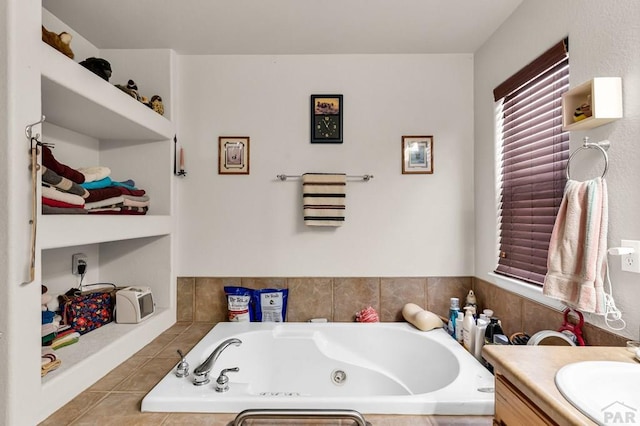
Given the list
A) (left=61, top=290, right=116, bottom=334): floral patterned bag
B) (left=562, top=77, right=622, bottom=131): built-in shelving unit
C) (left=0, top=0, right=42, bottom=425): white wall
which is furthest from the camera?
(left=61, top=290, right=116, bottom=334): floral patterned bag

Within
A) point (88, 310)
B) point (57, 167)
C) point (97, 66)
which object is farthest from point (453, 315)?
point (97, 66)

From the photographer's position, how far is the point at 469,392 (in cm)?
140

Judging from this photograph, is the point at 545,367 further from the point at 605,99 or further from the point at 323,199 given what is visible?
the point at 323,199

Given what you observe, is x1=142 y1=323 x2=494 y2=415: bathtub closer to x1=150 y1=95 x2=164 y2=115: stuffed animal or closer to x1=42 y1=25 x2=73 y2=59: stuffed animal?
x1=150 y1=95 x2=164 y2=115: stuffed animal

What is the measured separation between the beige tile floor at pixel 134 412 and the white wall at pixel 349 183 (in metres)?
0.81

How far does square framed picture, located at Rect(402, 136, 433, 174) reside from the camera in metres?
2.36

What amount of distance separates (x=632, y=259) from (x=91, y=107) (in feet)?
7.33

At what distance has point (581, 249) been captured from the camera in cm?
129

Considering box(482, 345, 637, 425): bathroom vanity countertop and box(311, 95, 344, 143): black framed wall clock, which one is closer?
box(482, 345, 637, 425): bathroom vanity countertop

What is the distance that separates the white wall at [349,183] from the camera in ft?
7.76

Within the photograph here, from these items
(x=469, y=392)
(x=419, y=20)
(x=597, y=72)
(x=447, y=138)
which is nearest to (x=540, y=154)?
(x=597, y=72)

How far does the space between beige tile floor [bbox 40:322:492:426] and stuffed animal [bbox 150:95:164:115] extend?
4.77ft

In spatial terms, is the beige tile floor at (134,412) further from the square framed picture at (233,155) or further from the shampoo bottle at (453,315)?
the square framed picture at (233,155)

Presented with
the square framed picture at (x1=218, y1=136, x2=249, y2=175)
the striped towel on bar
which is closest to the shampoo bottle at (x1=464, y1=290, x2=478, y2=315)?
the striped towel on bar
